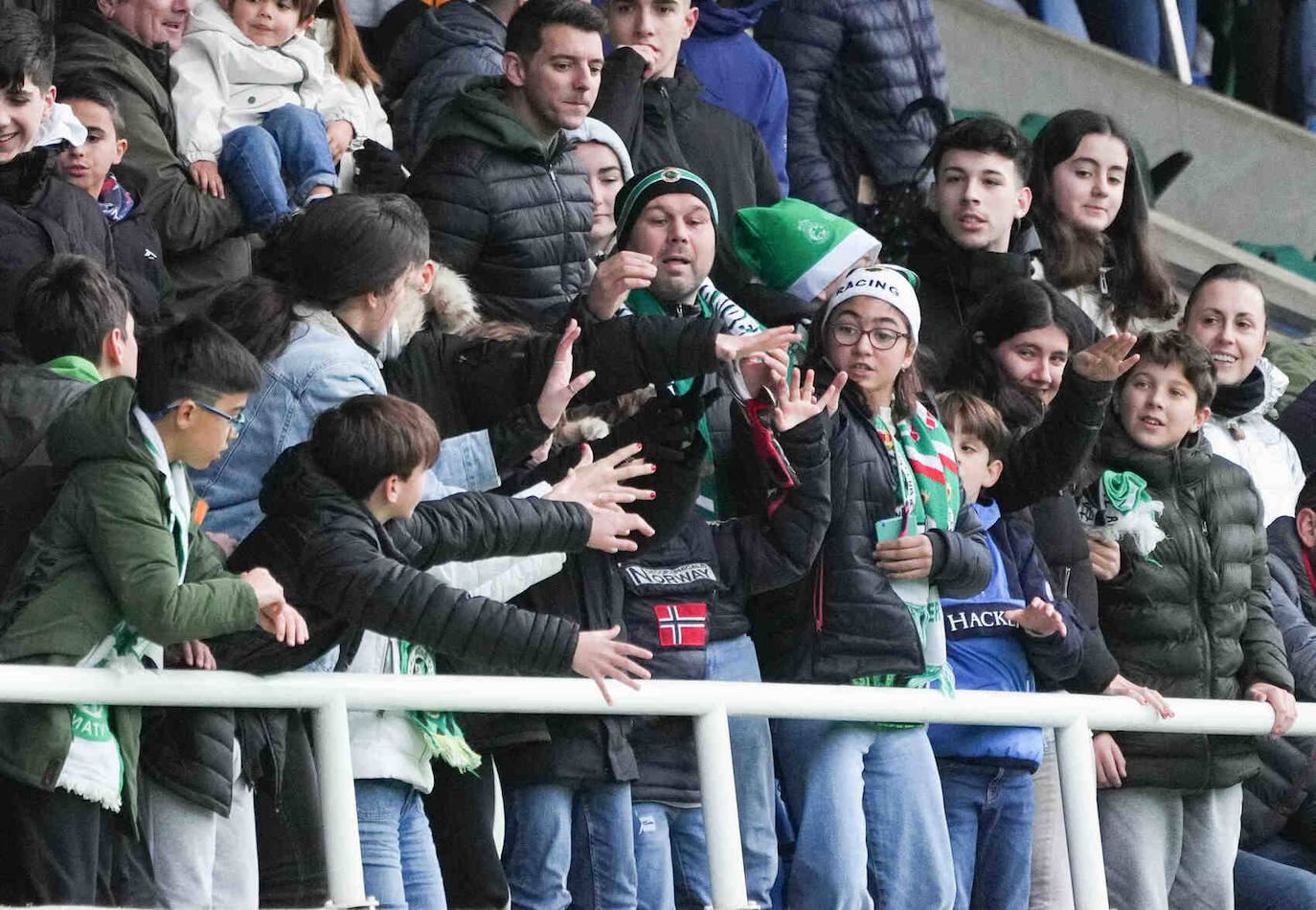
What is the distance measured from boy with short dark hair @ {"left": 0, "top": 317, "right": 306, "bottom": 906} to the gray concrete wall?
748 centimetres

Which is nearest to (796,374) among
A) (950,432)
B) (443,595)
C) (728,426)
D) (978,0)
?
(728,426)

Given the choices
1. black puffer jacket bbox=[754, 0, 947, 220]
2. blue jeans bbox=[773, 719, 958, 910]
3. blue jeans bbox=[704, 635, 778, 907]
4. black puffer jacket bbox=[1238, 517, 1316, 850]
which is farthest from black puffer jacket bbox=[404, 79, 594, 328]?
black puffer jacket bbox=[754, 0, 947, 220]

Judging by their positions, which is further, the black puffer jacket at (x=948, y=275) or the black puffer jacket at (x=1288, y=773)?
the black puffer jacket at (x=948, y=275)

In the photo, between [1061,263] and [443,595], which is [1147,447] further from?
[443,595]

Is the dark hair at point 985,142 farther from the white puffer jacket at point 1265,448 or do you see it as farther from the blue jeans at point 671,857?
the blue jeans at point 671,857

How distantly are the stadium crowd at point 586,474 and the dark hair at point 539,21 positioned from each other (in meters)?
0.02

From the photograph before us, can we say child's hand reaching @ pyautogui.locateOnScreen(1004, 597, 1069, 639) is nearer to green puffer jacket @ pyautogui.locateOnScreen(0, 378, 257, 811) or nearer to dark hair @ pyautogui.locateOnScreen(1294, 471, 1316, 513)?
dark hair @ pyautogui.locateOnScreen(1294, 471, 1316, 513)

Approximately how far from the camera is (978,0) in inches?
442

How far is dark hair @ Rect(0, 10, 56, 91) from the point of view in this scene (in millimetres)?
5500

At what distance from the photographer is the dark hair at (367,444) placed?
458 centimetres

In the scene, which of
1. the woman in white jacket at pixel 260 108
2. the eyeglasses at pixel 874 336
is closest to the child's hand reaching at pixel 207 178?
the woman in white jacket at pixel 260 108

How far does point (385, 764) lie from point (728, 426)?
137 centimetres

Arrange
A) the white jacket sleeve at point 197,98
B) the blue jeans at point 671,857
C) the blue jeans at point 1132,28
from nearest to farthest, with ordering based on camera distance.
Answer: the blue jeans at point 671,857
the white jacket sleeve at point 197,98
the blue jeans at point 1132,28

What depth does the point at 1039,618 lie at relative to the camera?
5801mm
